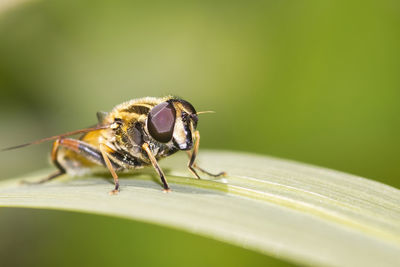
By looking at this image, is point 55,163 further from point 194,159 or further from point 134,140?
point 194,159

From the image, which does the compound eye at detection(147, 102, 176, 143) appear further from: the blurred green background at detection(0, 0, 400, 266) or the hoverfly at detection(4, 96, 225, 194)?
the blurred green background at detection(0, 0, 400, 266)

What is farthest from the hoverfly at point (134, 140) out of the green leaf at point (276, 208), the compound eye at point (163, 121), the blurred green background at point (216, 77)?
the blurred green background at point (216, 77)

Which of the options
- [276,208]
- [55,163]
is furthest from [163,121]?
[55,163]

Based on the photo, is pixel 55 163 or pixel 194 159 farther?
pixel 55 163

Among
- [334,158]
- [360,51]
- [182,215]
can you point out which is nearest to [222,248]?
[334,158]

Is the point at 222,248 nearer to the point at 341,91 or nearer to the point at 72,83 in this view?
the point at 341,91

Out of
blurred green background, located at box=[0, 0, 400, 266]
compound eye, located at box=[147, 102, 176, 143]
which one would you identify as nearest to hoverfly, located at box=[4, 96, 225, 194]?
compound eye, located at box=[147, 102, 176, 143]
